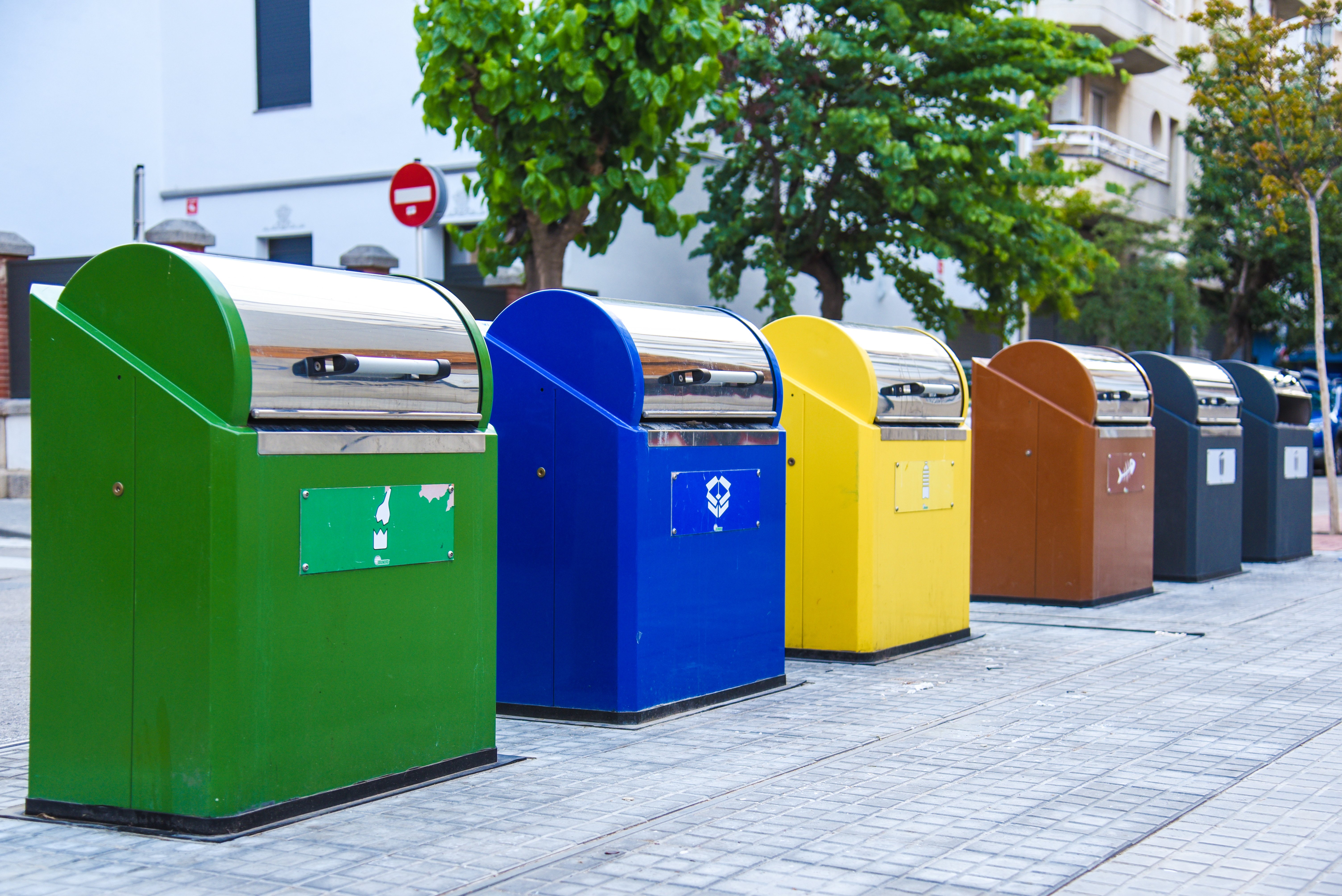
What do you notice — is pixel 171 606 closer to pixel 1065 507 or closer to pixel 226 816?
pixel 226 816

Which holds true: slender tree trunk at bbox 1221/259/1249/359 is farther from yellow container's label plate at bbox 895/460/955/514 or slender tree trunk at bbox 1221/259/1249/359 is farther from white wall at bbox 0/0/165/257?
yellow container's label plate at bbox 895/460/955/514

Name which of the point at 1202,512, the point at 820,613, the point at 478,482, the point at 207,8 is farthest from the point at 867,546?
the point at 207,8

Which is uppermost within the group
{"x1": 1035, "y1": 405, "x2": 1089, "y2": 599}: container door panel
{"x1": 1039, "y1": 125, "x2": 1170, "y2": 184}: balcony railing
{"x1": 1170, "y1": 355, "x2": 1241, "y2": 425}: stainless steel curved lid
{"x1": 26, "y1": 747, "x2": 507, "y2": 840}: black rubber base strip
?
{"x1": 1039, "y1": 125, "x2": 1170, "y2": 184}: balcony railing

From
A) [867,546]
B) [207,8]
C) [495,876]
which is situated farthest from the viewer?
[207,8]

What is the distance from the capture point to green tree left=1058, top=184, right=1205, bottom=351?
2853 cm

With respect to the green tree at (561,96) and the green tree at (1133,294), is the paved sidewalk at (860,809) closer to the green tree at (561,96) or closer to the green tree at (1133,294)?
the green tree at (561,96)

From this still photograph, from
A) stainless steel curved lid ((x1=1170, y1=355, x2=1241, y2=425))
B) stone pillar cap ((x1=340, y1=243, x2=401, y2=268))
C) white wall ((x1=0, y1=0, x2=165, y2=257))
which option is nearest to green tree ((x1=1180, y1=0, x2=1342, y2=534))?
stainless steel curved lid ((x1=1170, y1=355, x2=1241, y2=425))

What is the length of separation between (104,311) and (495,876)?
1.92 metres

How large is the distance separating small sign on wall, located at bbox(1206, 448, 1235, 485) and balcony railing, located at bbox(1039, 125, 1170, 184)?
16.0 metres

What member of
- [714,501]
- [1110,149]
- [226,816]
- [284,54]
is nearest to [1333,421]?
[1110,149]

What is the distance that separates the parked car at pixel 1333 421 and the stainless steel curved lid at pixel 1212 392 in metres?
17.2

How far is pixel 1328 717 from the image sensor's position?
241 inches

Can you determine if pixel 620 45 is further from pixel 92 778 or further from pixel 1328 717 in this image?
pixel 92 778

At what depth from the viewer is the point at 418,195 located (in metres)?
10.1
